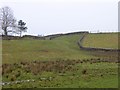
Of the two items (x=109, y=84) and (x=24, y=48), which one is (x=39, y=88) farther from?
(x=24, y=48)

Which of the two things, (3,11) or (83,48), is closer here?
(83,48)

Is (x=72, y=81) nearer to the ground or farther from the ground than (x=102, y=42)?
nearer to the ground

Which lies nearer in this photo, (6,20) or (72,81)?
(72,81)

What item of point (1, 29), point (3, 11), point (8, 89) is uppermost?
point (3, 11)

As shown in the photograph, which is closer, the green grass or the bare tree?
the green grass

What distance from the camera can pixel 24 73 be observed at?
96.9 ft

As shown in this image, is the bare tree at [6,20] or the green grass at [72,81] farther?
the bare tree at [6,20]

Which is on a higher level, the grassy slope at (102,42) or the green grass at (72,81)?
the grassy slope at (102,42)

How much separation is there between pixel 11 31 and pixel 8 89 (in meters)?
86.6

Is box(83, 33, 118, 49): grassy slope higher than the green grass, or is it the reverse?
box(83, 33, 118, 49): grassy slope

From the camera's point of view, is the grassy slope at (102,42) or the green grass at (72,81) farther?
the grassy slope at (102,42)

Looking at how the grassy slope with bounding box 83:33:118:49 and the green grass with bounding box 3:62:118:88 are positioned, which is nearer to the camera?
the green grass with bounding box 3:62:118:88

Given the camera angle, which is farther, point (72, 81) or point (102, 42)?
Result: point (102, 42)

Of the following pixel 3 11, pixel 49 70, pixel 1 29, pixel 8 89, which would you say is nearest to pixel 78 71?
pixel 49 70
